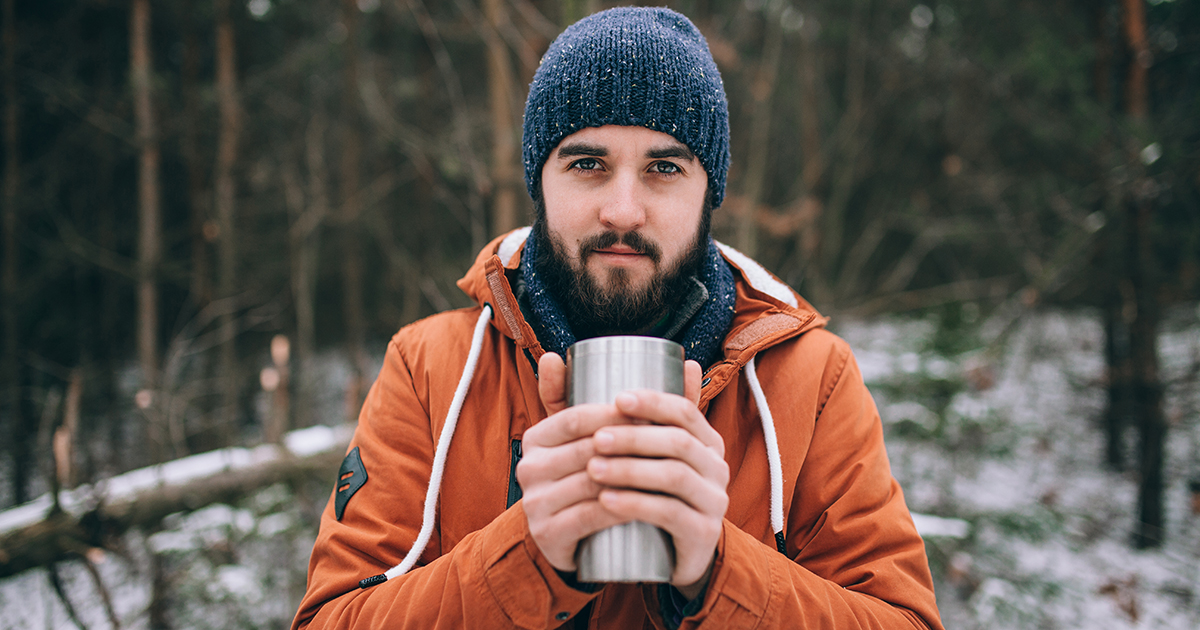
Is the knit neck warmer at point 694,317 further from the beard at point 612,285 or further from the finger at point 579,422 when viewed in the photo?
the finger at point 579,422

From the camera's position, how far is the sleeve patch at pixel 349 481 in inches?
53.1

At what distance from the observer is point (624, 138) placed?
4.88 feet

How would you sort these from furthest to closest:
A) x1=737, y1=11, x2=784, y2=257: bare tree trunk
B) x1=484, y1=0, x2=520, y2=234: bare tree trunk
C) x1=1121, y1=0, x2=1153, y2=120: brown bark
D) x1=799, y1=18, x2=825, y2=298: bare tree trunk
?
x1=799, y1=18, x2=825, y2=298: bare tree trunk < x1=737, y1=11, x2=784, y2=257: bare tree trunk < x1=1121, y1=0, x2=1153, y2=120: brown bark < x1=484, y1=0, x2=520, y2=234: bare tree trunk

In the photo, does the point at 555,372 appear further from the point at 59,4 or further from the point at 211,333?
the point at 59,4

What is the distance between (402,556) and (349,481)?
0.75 feet

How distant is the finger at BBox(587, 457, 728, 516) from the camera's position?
2.84 ft

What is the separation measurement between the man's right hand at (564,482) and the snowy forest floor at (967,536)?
348cm

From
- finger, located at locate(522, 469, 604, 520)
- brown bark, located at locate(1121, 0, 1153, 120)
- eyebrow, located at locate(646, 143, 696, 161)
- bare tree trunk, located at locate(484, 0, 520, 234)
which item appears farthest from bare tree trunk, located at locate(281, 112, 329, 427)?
brown bark, located at locate(1121, 0, 1153, 120)

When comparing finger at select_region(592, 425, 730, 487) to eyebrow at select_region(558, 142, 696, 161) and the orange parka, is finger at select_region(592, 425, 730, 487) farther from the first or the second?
eyebrow at select_region(558, 142, 696, 161)

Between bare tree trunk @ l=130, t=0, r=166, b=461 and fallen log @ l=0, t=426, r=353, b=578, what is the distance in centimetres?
442

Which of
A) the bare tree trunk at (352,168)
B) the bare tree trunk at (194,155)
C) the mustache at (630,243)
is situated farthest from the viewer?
the bare tree trunk at (194,155)

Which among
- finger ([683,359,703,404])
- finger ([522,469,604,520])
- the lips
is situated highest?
the lips

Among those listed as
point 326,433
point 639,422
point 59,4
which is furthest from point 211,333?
point 639,422

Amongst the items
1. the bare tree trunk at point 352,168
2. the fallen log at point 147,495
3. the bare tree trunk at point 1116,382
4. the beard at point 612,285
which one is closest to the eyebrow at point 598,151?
the beard at point 612,285
